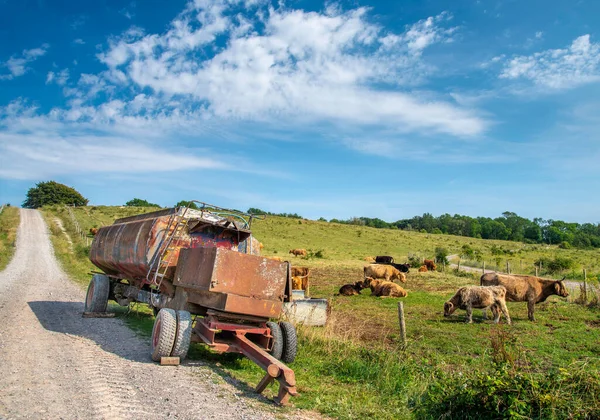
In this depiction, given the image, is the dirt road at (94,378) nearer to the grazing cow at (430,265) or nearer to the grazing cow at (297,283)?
the grazing cow at (297,283)

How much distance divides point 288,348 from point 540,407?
4546 mm

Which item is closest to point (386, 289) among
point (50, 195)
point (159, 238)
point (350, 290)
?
point (350, 290)

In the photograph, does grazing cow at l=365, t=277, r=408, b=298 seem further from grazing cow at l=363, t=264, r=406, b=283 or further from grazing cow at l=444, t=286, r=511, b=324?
grazing cow at l=444, t=286, r=511, b=324

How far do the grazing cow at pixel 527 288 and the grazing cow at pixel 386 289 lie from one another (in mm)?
4840

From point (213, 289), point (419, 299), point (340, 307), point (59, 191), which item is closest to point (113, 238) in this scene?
point (213, 289)

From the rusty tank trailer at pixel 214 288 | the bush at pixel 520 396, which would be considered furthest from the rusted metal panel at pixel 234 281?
the bush at pixel 520 396

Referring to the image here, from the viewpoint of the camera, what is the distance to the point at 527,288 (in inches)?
659

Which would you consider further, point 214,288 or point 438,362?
point 438,362

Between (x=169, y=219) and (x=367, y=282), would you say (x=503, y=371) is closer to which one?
(x=169, y=219)

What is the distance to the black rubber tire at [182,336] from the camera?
7.98 m

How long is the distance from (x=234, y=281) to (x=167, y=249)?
267 centimetres

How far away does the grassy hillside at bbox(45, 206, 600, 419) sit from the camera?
5555 millimetres

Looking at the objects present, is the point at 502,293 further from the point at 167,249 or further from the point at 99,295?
the point at 99,295

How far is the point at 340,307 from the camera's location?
1845 centimetres
